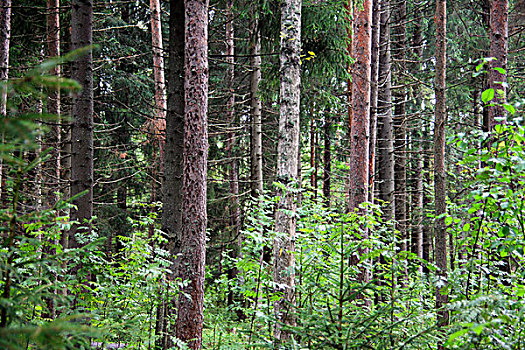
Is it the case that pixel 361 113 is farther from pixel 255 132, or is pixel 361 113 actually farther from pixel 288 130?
pixel 255 132

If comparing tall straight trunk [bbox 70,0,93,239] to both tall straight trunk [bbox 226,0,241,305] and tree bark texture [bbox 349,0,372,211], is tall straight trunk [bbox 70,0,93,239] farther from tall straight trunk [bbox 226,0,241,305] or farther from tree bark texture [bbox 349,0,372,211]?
tree bark texture [bbox 349,0,372,211]

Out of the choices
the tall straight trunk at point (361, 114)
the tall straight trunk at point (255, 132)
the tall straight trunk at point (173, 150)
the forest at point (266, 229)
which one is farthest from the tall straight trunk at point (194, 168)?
the tall straight trunk at point (255, 132)

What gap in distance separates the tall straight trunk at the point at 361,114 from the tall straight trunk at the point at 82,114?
5.18 m

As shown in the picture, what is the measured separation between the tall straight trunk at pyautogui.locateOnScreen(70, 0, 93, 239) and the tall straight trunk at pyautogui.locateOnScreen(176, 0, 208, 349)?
1.69 m

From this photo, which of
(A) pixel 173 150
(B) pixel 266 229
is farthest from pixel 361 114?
(B) pixel 266 229

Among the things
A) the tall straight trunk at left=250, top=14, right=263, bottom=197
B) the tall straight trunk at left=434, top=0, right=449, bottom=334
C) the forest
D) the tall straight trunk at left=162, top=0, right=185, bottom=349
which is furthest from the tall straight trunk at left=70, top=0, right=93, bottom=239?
the tall straight trunk at left=434, top=0, right=449, bottom=334

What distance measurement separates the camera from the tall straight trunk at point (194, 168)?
576cm

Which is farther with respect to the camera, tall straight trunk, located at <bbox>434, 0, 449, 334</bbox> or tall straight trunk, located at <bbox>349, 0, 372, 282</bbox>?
tall straight trunk, located at <bbox>434, 0, 449, 334</bbox>

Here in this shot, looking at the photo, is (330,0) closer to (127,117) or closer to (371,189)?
(371,189)

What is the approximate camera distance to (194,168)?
19.4 ft

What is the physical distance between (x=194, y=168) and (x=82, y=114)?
82.7 inches

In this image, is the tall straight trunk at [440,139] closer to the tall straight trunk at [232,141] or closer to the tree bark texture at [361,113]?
the tree bark texture at [361,113]

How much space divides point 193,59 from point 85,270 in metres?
3.42

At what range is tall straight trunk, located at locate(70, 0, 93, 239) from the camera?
6.23 m
